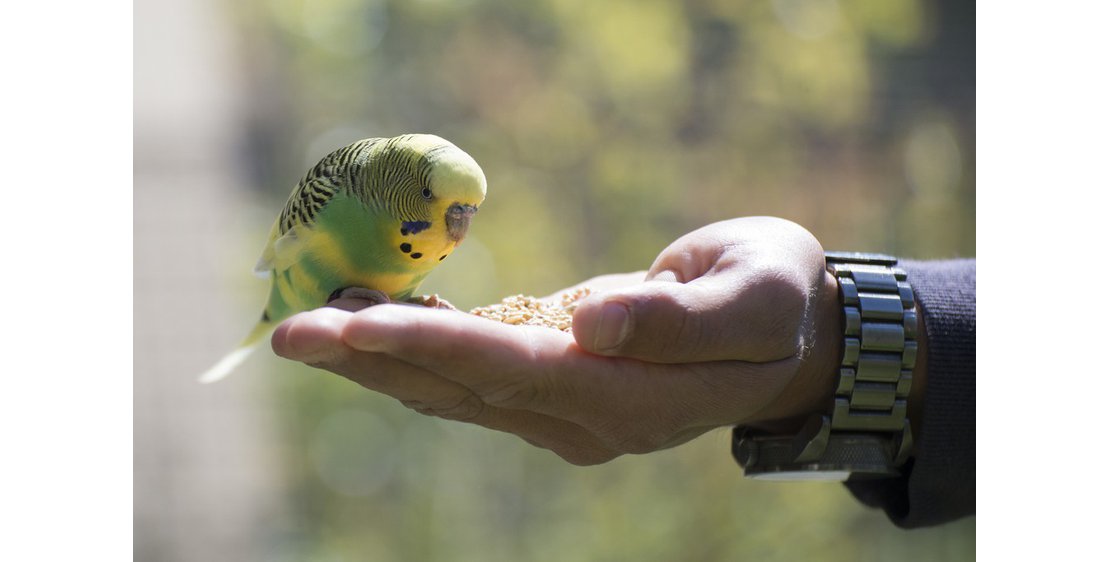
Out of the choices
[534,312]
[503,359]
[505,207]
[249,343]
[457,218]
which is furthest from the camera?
[505,207]

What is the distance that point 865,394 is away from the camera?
1.86 meters

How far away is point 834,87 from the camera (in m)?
4.48

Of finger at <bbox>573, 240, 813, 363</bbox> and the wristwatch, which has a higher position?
finger at <bbox>573, 240, 813, 363</bbox>

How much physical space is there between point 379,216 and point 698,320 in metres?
0.66

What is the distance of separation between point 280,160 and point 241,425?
134cm

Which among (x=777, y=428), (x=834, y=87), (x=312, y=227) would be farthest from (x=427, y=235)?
(x=834, y=87)

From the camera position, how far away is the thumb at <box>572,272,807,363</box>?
1.46 m

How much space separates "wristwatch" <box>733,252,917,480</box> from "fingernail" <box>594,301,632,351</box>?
0.63m

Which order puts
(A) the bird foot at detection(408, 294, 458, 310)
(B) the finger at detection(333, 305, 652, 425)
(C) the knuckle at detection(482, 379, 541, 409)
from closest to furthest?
(B) the finger at detection(333, 305, 652, 425) → (C) the knuckle at detection(482, 379, 541, 409) → (A) the bird foot at detection(408, 294, 458, 310)

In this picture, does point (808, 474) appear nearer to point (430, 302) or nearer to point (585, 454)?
point (585, 454)

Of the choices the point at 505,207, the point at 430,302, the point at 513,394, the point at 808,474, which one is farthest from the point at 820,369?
the point at 505,207

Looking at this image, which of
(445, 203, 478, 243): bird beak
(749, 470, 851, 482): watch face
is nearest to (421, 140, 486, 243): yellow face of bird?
(445, 203, 478, 243): bird beak

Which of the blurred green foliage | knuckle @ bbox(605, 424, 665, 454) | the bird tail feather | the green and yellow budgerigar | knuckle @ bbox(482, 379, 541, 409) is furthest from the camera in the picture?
the blurred green foliage

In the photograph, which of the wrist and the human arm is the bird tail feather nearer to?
the human arm
